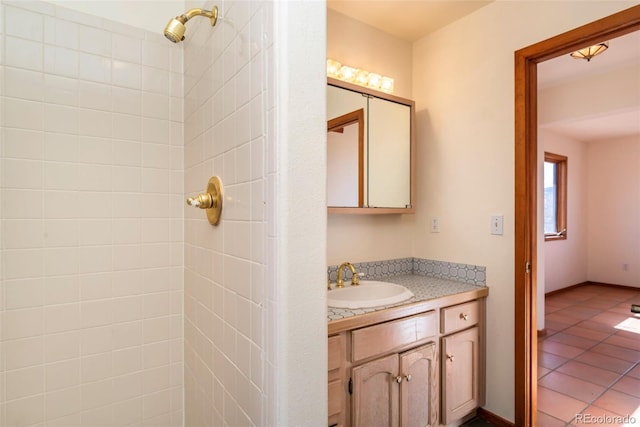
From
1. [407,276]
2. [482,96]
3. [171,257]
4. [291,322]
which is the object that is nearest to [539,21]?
[482,96]

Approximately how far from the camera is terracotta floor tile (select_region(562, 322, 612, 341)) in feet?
10.9

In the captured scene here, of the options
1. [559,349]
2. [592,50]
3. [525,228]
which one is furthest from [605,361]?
[592,50]

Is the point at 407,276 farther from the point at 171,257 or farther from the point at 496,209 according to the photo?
the point at 171,257

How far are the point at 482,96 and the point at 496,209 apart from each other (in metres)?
0.67

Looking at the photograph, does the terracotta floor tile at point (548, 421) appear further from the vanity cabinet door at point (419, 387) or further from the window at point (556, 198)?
the window at point (556, 198)

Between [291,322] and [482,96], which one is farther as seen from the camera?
[482,96]

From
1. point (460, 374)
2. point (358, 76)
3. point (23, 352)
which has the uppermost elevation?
point (358, 76)

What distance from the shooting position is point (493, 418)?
6.25ft

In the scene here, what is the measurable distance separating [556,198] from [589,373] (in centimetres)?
336

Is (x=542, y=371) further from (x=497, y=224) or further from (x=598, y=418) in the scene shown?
(x=497, y=224)

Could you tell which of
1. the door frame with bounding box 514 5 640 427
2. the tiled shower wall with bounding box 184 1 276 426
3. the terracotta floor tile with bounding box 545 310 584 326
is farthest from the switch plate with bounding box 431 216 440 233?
the terracotta floor tile with bounding box 545 310 584 326

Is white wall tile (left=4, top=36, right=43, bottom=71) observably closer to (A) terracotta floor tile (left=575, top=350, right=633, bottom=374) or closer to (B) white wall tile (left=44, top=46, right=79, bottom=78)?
(B) white wall tile (left=44, top=46, right=79, bottom=78)

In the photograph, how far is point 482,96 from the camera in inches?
78.2

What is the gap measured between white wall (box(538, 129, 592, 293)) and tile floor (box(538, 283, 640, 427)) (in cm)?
60
